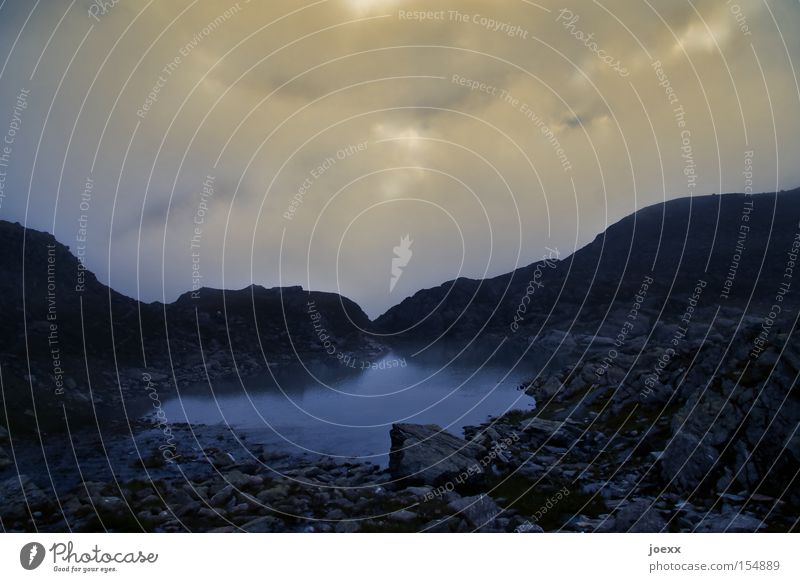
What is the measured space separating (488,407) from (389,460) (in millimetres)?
20979

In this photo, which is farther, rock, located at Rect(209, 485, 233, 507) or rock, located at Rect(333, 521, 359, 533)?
rock, located at Rect(209, 485, 233, 507)

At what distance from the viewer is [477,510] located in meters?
15.6

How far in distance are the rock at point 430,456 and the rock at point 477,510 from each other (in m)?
3.77

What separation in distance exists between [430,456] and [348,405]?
27.8m

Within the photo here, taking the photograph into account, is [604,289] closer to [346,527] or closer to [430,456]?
[430,456]

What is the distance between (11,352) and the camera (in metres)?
59.9

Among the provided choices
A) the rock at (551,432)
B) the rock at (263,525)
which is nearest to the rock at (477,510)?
the rock at (263,525)

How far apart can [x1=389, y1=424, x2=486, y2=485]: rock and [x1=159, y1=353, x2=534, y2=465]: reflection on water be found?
1930 mm

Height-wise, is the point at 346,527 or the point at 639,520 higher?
the point at 639,520

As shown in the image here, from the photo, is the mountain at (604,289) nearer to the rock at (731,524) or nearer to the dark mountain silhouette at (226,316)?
the dark mountain silhouette at (226,316)

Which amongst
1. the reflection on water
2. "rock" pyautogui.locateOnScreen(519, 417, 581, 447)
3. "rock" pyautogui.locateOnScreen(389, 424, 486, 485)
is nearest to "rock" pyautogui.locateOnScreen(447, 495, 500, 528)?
"rock" pyautogui.locateOnScreen(389, 424, 486, 485)

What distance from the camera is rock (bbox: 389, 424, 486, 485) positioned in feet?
68.1

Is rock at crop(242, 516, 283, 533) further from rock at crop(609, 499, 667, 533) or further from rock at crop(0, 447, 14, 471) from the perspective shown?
rock at crop(0, 447, 14, 471)

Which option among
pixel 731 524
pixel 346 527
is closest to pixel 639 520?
pixel 731 524
